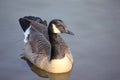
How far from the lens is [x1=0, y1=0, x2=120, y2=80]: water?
23.9 feet

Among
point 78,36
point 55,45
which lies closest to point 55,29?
point 55,45

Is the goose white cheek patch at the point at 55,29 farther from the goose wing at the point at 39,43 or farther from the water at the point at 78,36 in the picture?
the water at the point at 78,36

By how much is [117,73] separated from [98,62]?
467 mm

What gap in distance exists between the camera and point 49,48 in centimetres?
747

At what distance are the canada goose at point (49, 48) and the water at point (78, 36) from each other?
0.43ft

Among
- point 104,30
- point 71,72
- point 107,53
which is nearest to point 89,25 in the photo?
point 104,30

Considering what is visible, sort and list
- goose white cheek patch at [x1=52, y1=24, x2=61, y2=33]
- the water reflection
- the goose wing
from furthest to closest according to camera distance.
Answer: the goose wing < the water reflection < goose white cheek patch at [x1=52, y1=24, x2=61, y2=33]

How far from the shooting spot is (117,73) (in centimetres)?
722

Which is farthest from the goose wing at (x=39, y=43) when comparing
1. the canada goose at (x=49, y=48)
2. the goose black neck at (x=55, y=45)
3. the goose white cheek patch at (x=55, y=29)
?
the goose white cheek patch at (x=55, y=29)

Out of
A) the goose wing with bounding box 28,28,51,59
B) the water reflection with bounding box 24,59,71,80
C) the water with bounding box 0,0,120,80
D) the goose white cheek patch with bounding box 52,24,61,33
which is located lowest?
the water reflection with bounding box 24,59,71,80

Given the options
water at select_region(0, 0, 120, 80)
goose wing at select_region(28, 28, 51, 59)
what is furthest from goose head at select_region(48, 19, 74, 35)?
water at select_region(0, 0, 120, 80)

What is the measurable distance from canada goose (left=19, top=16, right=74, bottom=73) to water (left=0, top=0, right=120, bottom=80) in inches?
5.2

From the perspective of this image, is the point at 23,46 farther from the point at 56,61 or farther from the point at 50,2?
the point at 50,2

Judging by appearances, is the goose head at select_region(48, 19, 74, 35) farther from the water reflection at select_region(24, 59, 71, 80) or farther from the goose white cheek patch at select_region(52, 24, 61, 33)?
the water reflection at select_region(24, 59, 71, 80)
